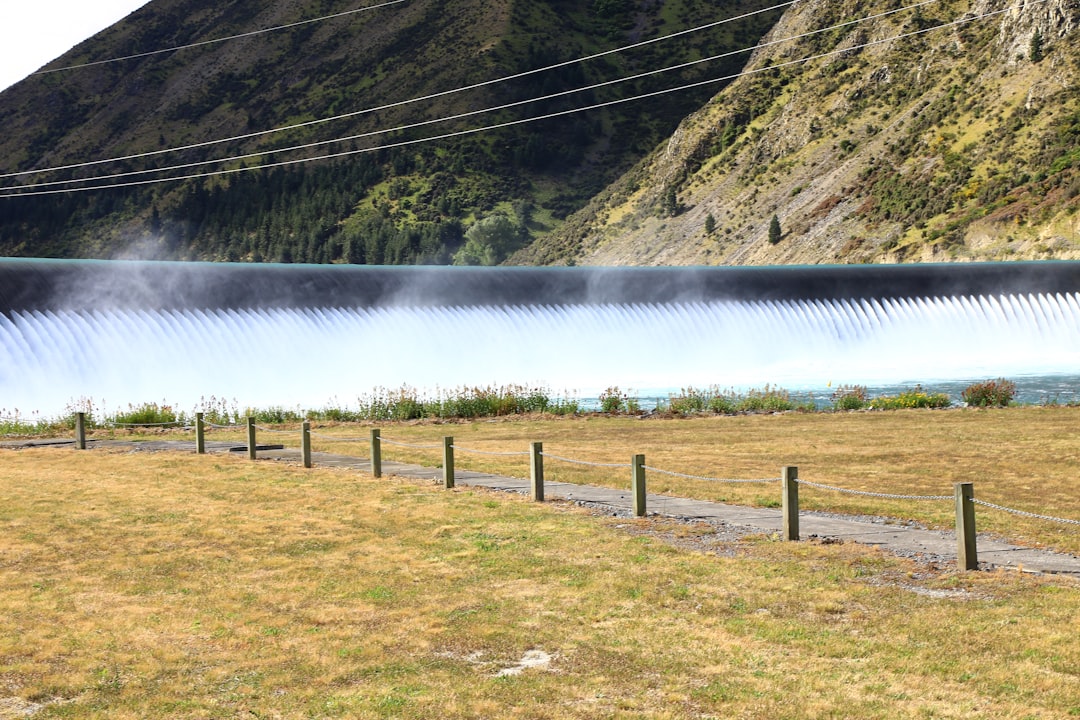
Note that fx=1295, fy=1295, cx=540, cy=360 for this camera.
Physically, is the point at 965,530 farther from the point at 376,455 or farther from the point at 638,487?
the point at 376,455

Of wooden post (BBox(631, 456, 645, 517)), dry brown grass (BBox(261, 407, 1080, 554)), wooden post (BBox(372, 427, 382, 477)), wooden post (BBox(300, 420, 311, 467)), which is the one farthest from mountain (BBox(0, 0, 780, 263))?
wooden post (BBox(631, 456, 645, 517))

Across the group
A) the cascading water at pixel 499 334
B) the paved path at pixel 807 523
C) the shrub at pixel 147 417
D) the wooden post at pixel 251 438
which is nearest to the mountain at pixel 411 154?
the cascading water at pixel 499 334

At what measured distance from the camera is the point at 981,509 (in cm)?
1762

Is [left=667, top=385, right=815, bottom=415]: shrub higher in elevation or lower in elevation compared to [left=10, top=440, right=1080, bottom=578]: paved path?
higher

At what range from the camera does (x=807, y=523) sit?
1642cm

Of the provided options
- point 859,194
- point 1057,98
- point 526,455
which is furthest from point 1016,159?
point 526,455

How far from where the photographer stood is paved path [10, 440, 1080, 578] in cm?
1386

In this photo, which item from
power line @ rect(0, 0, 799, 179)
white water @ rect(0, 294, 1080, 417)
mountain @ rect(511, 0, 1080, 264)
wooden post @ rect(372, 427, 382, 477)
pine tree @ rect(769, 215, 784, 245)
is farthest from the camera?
power line @ rect(0, 0, 799, 179)

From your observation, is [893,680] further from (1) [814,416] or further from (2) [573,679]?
(1) [814,416]

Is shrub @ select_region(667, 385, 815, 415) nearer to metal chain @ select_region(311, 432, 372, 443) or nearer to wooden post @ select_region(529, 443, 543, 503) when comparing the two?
metal chain @ select_region(311, 432, 372, 443)

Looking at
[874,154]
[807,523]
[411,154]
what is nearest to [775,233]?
[874,154]

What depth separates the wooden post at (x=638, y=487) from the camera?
669 inches

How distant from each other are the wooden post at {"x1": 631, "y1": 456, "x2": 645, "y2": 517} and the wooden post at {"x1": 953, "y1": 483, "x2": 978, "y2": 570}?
474 centimetres

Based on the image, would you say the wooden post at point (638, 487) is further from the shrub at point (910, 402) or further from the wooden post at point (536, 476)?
A: the shrub at point (910, 402)
